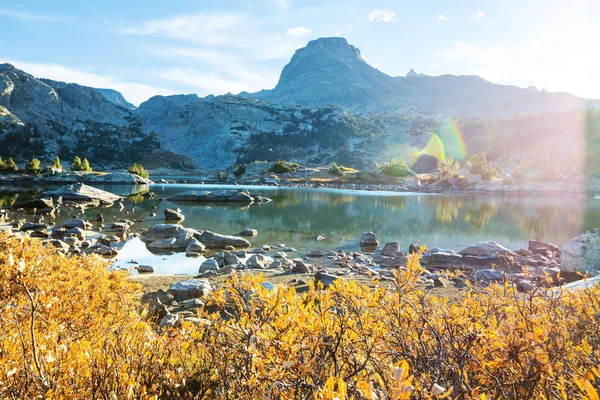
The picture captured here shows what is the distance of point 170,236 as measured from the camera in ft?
80.8

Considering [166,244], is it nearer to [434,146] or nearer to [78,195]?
[78,195]

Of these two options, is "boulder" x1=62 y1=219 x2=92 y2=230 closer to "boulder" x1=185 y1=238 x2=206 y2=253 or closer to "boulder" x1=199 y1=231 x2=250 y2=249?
"boulder" x1=199 y1=231 x2=250 y2=249

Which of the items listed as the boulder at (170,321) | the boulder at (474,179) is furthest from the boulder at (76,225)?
the boulder at (474,179)

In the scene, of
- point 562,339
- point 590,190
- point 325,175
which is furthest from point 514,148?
point 562,339

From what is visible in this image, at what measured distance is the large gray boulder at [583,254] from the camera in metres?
15.7

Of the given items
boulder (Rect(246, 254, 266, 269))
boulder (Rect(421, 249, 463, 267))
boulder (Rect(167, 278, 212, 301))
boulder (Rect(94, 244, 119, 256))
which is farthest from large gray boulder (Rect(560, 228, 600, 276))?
boulder (Rect(94, 244, 119, 256))

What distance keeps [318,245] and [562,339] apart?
847 inches

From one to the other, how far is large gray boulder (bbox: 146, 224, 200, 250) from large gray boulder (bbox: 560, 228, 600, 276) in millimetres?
21282

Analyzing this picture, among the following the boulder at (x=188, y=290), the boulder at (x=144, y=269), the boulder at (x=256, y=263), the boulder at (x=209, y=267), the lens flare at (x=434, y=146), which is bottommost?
the boulder at (x=144, y=269)

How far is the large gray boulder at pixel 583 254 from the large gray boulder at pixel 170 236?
21.3m

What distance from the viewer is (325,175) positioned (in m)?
121

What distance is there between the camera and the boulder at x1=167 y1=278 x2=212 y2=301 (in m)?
12.0

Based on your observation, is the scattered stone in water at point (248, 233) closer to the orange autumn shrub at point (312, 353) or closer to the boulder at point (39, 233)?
the boulder at point (39, 233)

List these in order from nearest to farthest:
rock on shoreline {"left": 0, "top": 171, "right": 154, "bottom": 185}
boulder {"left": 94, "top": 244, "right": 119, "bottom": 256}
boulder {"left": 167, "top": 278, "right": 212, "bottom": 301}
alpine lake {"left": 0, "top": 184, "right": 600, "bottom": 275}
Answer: boulder {"left": 167, "top": 278, "right": 212, "bottom": 301} < boulder {"left": 94, "top": 244, "right": 119, "bottom": 256} < alpine lake {"left": 0, "top": 184, "right": 600, "bottom": 275} < rock on shoreline {"left": 0, "top": 171, "right": 154, "bottom": 185}
